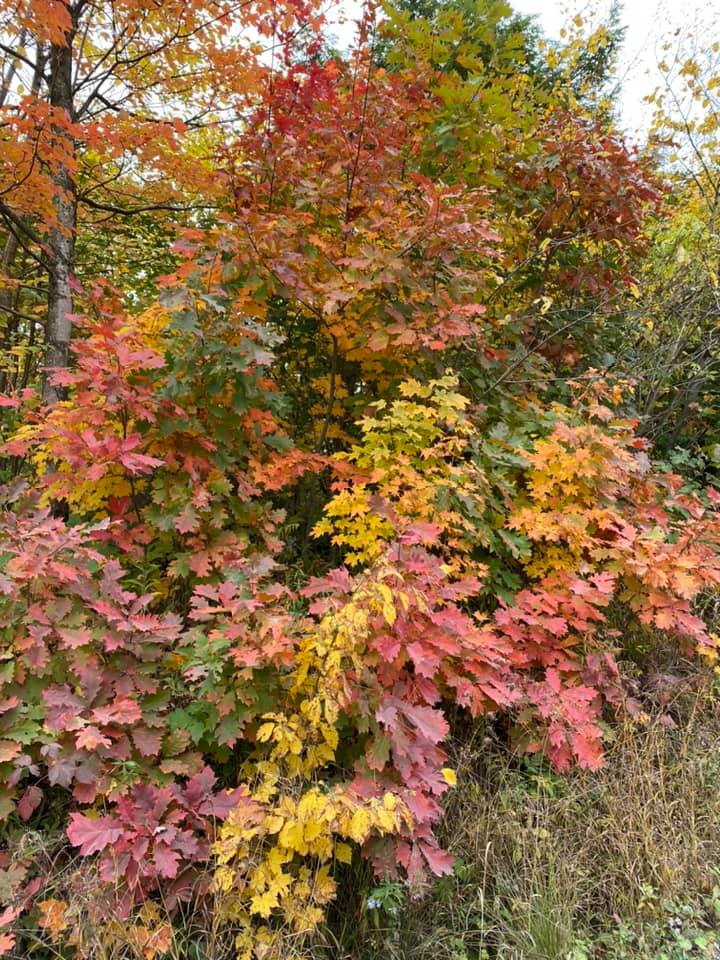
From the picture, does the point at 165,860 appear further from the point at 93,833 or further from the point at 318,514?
the point at 318,514

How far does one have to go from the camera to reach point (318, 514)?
3133 millimetres

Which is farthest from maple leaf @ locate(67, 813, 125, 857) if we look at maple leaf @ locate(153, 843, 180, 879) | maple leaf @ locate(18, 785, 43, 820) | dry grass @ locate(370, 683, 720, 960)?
dry grass @ locate(370, 683, 720, 960)

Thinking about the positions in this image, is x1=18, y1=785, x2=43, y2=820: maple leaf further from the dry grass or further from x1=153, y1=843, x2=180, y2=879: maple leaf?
the dry grass

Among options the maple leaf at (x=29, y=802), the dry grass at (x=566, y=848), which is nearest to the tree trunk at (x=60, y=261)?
the maple leaf at (x=29, y=802)

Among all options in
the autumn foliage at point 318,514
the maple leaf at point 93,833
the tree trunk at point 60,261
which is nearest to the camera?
the maple leaf at point 93,833

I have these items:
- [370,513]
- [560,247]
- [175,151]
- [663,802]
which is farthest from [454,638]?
[175,151]

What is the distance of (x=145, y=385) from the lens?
2502mm

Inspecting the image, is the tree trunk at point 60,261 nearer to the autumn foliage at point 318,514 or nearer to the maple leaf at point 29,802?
the autumn foliage at point 318,514

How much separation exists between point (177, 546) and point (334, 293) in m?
1.37

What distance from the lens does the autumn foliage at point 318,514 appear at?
1760mm

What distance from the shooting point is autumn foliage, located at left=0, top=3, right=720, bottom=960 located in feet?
5.77

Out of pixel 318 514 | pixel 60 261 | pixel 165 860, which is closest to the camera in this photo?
pixel 165 860

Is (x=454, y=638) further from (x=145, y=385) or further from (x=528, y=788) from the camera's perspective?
(x=145, y=385)

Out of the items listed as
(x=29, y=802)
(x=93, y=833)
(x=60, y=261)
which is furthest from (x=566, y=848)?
(x=60, y=261)
